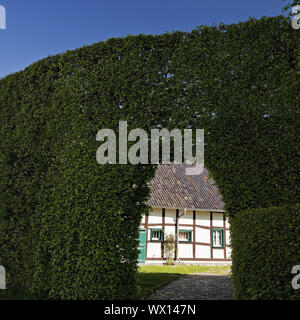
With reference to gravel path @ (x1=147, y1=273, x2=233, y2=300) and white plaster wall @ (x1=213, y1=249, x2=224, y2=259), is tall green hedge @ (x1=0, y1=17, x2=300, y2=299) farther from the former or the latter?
white plaster wall @ (x1=213, y1=249, x2=224, y2=259)

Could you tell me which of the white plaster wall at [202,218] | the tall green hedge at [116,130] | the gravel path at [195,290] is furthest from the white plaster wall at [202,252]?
the tall green hedge at [116,130]

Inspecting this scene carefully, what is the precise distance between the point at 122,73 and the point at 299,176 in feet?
13.7

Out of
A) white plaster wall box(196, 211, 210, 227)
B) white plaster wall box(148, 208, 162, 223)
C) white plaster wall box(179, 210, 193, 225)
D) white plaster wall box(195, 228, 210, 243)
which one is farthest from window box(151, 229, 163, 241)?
white plaster wall box(196, 211, 210, 227)

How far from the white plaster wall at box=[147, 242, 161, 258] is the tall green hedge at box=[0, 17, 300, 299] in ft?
36.1

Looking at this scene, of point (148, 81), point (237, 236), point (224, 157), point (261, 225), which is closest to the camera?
point (261, 225)

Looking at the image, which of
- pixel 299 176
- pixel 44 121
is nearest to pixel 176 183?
pixel 44 121

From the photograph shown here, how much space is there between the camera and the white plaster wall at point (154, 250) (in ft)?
59.7

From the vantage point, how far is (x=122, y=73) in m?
7.53

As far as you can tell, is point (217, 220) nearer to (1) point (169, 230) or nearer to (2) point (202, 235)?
(2) point (202, 235)

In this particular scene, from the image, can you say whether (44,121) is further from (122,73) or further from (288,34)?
(288,34)

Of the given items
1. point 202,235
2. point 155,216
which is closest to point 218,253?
point 202,235

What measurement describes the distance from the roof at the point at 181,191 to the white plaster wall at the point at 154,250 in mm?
2085

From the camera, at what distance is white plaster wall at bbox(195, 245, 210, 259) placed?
754 inches

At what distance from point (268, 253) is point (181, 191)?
14941mm
